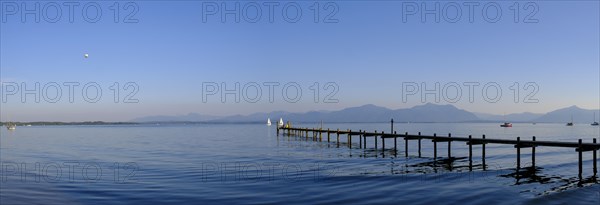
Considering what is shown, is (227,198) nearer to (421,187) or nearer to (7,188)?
(421,187)

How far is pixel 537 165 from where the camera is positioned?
33688 mm

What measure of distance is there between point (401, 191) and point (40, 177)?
20.3 meters

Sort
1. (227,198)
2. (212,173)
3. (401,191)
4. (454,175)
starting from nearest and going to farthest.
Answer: (227,198) < (401,191) < (454,175) < (212,173)

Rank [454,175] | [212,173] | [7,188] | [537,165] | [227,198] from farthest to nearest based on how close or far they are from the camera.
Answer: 1. [537,165]
2. [212,173]
3. [454,175]
4. [7,188]
5. [227,198]

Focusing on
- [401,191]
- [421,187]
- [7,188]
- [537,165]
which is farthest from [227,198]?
[537,165]

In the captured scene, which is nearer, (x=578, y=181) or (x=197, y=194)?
(x=197, y=194)

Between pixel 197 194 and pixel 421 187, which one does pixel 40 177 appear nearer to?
pixel 197 194

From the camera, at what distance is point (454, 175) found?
1049 inches

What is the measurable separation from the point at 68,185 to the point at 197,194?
25.6 feet

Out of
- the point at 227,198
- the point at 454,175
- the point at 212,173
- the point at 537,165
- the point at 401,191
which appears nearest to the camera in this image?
the point at 227,198

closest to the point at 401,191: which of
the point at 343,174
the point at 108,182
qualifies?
the point at 343,174

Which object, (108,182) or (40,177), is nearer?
(108,182)

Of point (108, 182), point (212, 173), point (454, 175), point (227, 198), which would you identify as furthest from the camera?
point (212, 173)

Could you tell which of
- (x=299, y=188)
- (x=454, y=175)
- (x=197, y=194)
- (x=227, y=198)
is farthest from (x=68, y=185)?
(x=454, y=175)
